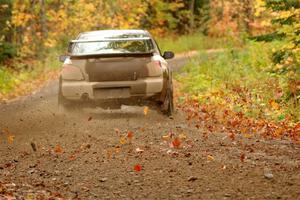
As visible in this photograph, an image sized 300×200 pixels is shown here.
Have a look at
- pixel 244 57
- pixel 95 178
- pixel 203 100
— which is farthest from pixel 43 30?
pixel 95 178

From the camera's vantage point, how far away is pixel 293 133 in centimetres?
969

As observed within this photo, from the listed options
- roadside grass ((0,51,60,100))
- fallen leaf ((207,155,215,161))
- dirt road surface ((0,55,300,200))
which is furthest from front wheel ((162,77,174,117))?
roadside grass ((0,51,60,100))

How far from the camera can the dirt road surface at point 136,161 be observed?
639 cm

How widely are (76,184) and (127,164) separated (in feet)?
3.38

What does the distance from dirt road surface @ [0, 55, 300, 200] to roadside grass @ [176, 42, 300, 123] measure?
168 cm

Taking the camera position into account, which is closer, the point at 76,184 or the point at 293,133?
the point at 76,184

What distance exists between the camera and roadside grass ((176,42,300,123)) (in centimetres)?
1152

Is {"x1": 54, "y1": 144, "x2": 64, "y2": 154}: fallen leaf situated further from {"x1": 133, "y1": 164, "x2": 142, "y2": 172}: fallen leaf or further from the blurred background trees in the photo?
the blurred background trees

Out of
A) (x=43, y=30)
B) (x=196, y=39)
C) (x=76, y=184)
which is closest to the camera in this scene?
(x=76, y=184)

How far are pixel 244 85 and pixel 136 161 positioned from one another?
23.4 feet

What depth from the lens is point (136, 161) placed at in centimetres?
784

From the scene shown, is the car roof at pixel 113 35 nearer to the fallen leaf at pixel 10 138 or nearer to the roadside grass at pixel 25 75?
the fallen leaf at pixel 10 138

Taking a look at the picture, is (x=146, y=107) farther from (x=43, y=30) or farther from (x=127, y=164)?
(x=43, y=30)

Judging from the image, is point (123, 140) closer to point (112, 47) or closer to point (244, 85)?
point (112, 47)
